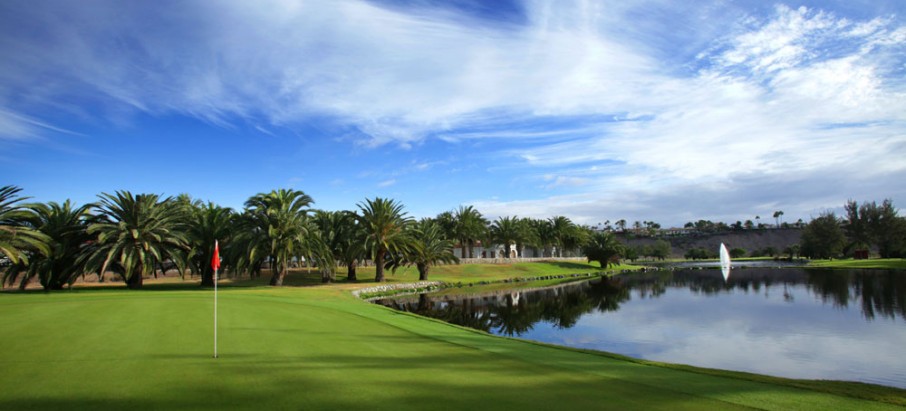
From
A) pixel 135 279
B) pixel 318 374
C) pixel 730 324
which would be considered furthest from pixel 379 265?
pixel 318 374

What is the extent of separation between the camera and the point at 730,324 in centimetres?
2695

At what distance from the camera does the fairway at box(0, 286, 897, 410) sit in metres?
8.72

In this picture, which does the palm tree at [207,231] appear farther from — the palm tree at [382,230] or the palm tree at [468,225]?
the palm tree at [468,225]

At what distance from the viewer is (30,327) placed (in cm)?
1543

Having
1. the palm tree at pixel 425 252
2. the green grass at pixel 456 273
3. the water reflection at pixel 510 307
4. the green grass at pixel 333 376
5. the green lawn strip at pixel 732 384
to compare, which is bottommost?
the water reflection at pixel 510 307

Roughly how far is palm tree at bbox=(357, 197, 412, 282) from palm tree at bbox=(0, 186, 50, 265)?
89.5 ft

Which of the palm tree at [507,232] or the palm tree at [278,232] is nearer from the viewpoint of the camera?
the palm tree at [278,232]

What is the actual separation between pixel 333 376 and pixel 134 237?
1464 inches

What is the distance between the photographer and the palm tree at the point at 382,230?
5338 centimetres

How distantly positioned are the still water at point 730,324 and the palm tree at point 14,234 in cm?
2586

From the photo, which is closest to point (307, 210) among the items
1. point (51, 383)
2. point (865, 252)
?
point (51, 383)

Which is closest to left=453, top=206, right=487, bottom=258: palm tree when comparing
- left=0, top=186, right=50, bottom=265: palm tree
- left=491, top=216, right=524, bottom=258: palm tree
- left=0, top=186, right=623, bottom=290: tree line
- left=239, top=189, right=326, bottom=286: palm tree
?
left=491, top=216, right=524, bottom=258: palm tree

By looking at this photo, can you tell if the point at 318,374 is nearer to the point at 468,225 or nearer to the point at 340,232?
the point at 340,232

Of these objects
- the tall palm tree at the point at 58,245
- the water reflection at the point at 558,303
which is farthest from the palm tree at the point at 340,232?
the tall palm tree at the point at 58,245
